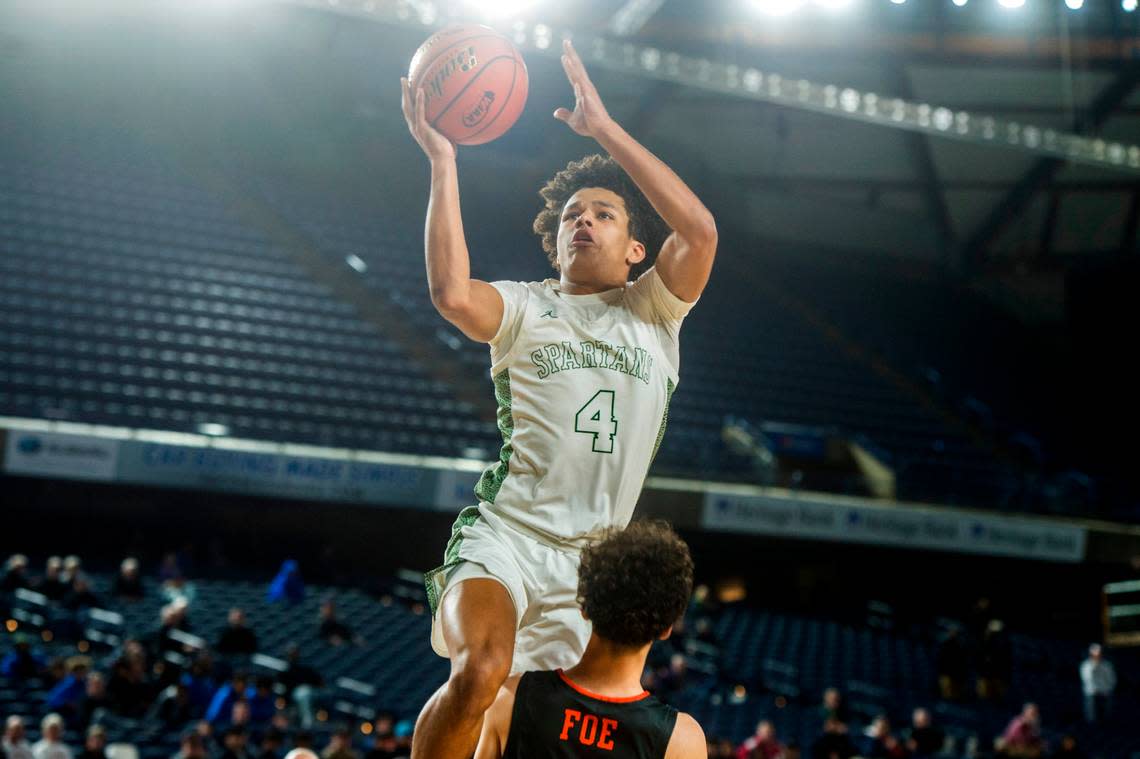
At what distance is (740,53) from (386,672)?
12.1 meters

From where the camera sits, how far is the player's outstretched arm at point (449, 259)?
2760 millimetres

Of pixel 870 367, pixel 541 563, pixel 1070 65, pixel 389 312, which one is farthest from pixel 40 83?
pixel 541 563

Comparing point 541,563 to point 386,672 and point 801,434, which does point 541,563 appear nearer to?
point 386,672

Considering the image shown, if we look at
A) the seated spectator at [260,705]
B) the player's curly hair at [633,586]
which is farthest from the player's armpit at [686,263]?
the seated spectator at [260,705]

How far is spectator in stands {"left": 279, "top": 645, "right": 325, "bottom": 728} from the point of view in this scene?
9211mm

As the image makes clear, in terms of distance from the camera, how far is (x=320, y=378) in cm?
1467

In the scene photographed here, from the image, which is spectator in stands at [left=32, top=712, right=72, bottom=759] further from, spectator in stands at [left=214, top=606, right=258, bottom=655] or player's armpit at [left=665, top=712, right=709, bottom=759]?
player's armpit at [left=665, top=712, right=709, bottom=759]

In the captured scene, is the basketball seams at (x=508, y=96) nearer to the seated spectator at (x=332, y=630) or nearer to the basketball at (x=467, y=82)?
the basketball at (x=467, y=82)

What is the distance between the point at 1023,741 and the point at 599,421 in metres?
8.59

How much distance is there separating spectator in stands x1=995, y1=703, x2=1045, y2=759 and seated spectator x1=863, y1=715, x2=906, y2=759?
2.87 feet

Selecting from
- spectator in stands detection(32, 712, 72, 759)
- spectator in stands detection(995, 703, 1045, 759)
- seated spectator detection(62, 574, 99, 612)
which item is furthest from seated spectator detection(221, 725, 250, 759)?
spectator in stands detection(995, 703, 1045, 759)

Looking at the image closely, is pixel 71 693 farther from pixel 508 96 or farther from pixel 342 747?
pixel 508 96

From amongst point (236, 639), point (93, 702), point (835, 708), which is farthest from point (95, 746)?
point (835, 708)

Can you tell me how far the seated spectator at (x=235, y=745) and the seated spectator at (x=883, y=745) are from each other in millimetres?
4964
